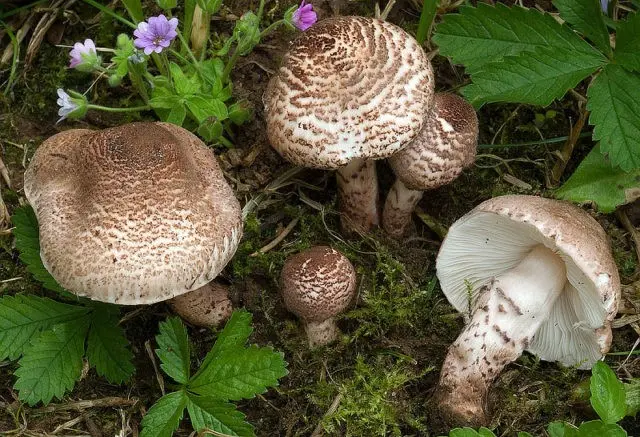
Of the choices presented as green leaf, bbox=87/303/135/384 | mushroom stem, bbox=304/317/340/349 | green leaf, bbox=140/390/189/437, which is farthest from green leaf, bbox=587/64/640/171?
green leaf, bbox=87/303/135/384

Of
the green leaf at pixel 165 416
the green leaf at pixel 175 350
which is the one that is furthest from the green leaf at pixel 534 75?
the green leaf at pixel 165 416

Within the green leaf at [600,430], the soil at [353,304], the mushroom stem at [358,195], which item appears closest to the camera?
the green leaf at [600,430]

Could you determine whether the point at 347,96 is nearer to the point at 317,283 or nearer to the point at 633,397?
the point at 317,283

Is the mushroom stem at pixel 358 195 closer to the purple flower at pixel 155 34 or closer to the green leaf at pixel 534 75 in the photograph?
the green leaf at pixel 534 75

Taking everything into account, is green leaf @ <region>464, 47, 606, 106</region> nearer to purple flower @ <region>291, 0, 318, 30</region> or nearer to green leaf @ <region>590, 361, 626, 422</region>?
purple flower @ <region>291, 0, 318, 30</region>

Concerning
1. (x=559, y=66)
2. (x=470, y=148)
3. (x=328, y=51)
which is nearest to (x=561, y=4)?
(x=559, y=66)

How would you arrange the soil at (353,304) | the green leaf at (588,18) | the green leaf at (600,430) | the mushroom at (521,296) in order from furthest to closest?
1. the soil at (353,304)
2. the green leaf at (588,18)
3. the mushroom at (521,296)
4. the green leaf at (600,430)

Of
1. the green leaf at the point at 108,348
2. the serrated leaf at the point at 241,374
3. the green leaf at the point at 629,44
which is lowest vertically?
the green leaf at the point at 108,348
